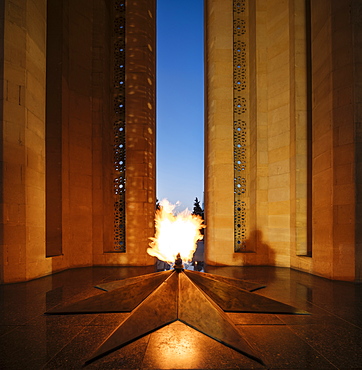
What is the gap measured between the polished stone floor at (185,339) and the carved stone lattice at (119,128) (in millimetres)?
4251

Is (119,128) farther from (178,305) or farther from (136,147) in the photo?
(178,305)

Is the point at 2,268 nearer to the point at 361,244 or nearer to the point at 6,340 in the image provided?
the point at 6,340

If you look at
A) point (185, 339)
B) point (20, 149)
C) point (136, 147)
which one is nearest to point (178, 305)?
point (185, 339)

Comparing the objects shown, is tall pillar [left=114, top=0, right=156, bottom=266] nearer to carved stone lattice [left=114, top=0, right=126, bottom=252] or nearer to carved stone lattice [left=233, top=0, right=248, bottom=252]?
carved stone lattice [left=114, top=0, right=126, bottom=252]

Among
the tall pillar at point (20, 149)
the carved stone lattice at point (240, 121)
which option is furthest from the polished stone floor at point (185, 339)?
the carved stone lattice at point (240, 121)

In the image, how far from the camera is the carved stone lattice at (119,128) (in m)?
9.55

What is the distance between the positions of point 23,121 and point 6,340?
517cm

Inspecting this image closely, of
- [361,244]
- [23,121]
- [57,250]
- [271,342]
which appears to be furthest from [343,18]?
[57,250]

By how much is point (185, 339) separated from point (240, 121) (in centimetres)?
767

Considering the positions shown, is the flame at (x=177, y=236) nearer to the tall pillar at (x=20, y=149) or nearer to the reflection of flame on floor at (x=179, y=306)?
the reflection of flame on floor at (x=179, y=306)

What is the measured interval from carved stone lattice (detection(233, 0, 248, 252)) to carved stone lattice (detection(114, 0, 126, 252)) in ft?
12.9

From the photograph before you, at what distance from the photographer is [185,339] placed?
132 inches

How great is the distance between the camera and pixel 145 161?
9.32 meters

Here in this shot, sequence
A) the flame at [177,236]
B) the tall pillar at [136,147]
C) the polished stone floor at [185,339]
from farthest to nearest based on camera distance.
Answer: the tall pillar at [136,147], the flame at [177,236], the polished stone floor at [185,339]
